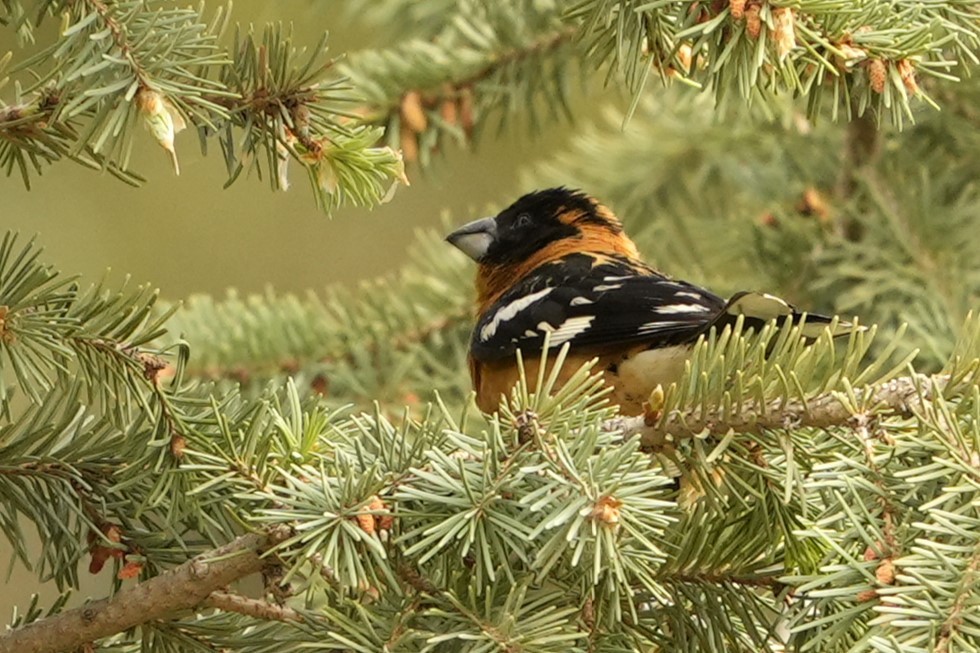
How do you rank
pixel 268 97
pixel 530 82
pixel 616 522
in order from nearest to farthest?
pixel 616 522 < pixel 268 97 < pixel 530 82

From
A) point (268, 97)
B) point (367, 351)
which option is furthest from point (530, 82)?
point (268, 97)

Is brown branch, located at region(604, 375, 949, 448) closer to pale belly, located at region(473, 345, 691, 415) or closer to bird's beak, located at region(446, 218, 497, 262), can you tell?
pale belly, located at region(473, 345, 691, 415)

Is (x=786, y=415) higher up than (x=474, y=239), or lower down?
lower down

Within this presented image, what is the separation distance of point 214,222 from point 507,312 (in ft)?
9.12

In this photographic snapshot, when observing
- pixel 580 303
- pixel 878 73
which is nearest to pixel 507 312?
pixel 580 303

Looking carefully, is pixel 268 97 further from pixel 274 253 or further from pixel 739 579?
pixel 274 253

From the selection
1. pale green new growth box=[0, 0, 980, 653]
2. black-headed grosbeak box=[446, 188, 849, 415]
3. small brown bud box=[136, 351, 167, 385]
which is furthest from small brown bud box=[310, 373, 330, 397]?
small brown bud box=[136, 351, 167, 385]

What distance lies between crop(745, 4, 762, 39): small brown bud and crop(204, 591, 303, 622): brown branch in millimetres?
722

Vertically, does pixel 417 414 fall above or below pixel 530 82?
below

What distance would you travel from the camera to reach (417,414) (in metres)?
2.46

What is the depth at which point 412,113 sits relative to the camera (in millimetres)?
2393

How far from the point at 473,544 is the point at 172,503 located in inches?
12.5

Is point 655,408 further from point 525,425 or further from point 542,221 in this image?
point 542,221

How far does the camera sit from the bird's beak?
2.69 m
